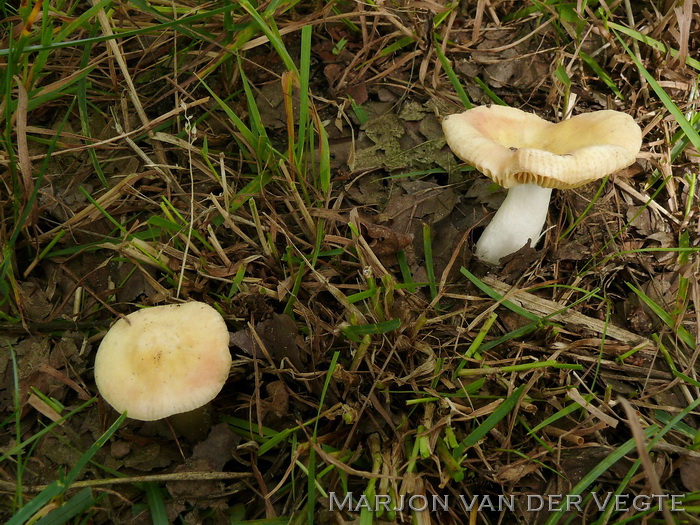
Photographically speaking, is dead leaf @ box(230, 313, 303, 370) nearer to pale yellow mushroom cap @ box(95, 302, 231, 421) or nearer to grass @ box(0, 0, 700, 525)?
grass @ box(0, 0, 700, 525)

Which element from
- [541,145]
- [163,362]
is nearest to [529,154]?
[541,145]

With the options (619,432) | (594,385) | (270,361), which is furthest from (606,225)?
(270,361)

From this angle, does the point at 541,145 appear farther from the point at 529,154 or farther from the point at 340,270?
the point at 340,270

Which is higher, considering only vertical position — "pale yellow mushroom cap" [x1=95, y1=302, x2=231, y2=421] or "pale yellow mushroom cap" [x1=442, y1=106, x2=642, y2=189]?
"pale yellow mushroom cap" [x1=442, y1=106, x2=642, y2=189]

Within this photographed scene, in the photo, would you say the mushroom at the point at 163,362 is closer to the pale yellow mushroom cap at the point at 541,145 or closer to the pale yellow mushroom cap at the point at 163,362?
the pale yellow mushroom cap at the point at 163,362

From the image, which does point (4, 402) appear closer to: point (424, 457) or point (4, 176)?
point (4, 176)

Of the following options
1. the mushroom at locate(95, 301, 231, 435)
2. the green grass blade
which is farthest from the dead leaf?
the green grass blade
